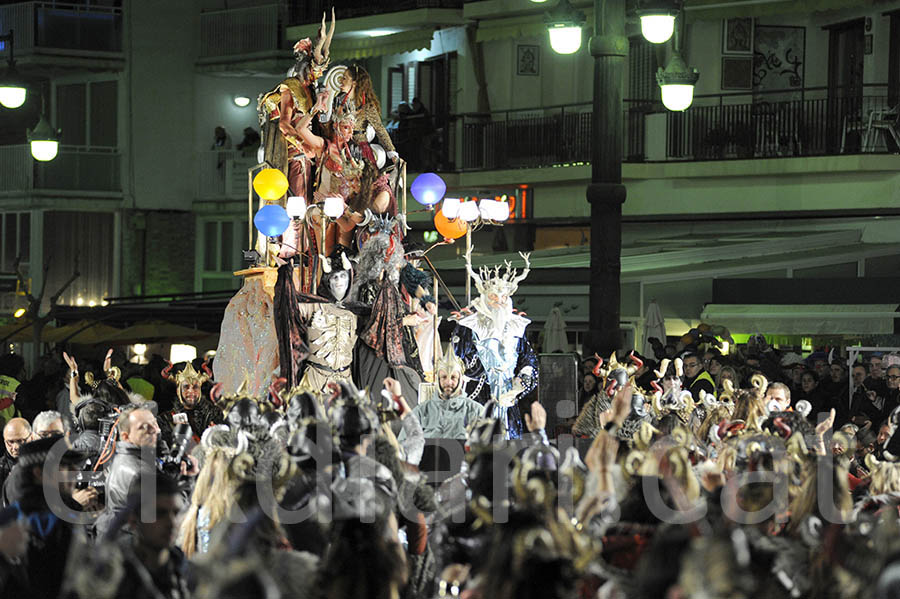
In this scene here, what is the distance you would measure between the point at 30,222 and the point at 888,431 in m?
24.5

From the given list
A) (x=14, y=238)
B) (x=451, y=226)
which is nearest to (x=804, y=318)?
(x=451, y=226)

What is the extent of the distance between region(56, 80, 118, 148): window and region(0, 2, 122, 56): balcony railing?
0.84 meters

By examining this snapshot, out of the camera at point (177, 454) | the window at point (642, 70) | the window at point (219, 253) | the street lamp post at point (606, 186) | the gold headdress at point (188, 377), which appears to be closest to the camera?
the camera at point (177, 454)

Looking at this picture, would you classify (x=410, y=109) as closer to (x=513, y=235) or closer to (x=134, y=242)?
(x=513, y=235)

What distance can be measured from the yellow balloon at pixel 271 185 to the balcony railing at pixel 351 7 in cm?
1375

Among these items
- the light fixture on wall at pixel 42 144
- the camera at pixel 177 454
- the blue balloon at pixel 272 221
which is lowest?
the camera at pixel 177 454

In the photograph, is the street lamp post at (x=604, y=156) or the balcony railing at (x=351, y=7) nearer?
the street lamp post at (x=604, y=156)

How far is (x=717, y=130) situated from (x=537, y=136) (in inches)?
126

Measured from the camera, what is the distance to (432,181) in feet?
49.5

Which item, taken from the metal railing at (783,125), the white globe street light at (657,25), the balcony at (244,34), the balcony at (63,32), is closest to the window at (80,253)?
the balcony at (63,32)

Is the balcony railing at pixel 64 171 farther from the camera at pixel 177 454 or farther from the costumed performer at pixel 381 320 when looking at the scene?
the camera at pixel 177 454

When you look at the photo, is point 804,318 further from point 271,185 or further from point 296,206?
point 271,185

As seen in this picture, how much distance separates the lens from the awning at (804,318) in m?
19.4

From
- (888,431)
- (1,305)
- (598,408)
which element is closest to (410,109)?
(1,305)
